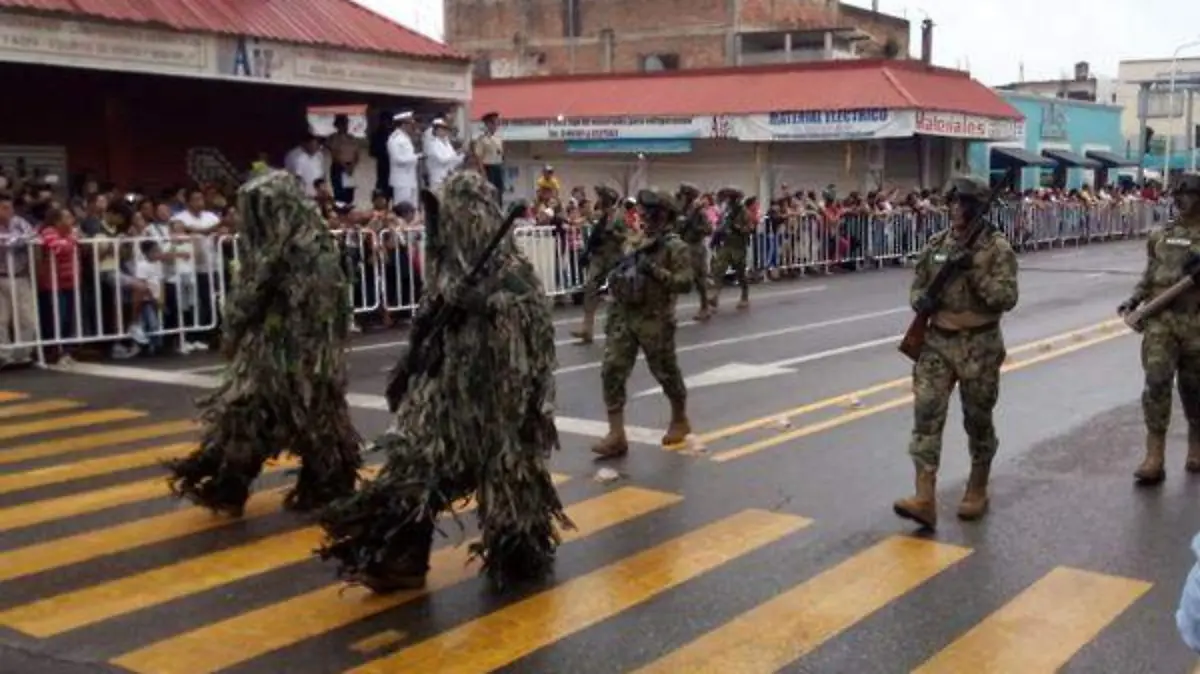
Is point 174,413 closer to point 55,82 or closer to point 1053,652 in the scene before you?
point 1053,652

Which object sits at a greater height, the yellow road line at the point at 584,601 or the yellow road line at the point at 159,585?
the yellow road line at the point at 159,585

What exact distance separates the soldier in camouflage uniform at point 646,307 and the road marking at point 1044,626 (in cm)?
322

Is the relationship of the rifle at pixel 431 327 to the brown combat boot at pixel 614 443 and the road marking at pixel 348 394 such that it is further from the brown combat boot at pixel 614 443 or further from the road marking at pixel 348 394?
the road marking at pixel 348 394

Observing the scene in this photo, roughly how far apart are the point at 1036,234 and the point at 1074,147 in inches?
536

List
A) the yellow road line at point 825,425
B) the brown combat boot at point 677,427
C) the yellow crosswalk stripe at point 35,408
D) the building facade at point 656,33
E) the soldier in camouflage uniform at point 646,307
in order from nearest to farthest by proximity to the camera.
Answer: the soldier in camouflage uniform at point 646,307 < the yellow road line at point 825,425 < the brown combat boot at point 677,427 < the yellow crosswalk stripe at point 35,408 < the building facade at point 656,33

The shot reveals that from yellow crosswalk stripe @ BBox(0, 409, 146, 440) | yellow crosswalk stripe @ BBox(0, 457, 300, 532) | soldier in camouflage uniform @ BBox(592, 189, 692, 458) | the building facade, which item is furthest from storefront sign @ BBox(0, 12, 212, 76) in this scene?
the building facade

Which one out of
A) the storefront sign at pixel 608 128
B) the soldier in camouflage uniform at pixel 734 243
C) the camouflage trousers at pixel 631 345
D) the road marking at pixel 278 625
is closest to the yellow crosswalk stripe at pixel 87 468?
the road marking at pixel 278 625

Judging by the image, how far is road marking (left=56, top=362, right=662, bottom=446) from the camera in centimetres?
935

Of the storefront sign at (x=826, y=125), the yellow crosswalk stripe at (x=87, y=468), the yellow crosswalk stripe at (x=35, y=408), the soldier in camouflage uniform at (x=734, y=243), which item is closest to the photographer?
the yellow crosswalk stripe at (x=87, y=468)

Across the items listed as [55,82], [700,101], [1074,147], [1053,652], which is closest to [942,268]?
[1053,652]

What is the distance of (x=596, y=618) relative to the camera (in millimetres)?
5488

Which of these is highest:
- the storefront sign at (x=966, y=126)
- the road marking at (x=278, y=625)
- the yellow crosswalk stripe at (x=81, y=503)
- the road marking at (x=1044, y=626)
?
the storefront sign at (x=966, y=126)

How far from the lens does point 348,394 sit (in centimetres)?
1096

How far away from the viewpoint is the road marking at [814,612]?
16.5ft
